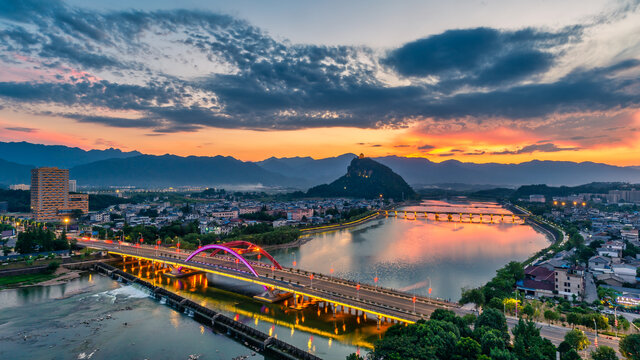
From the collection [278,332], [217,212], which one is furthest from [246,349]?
[217,212]

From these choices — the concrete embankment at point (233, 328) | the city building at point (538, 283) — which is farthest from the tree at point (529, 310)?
the concrete embankment at point (233, 328)

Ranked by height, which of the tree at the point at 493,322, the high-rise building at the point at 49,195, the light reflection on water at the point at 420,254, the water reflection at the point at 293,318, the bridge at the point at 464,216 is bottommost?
the water reflection at the point at 293,318

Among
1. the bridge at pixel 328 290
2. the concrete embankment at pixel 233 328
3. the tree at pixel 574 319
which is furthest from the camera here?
the bridge at pixel 328 290

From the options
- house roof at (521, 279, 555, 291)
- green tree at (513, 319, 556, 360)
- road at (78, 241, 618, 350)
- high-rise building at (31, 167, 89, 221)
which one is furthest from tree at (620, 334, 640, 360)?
high-rise building at (31, 167, 89, 221)

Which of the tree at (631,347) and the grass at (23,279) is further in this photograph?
the grass at (23,279)

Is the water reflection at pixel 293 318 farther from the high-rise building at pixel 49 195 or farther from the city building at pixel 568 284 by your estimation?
the high-rise building at pixel 49 195

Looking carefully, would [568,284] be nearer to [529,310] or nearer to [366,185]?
[529,310]

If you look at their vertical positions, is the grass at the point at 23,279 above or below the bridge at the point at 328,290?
below
